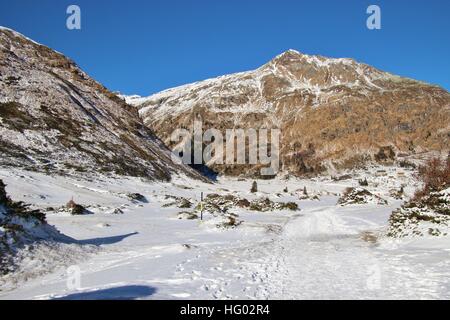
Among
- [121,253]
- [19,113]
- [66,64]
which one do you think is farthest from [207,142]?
[121,253]

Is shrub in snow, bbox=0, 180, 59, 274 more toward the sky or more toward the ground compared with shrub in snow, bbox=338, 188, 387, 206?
more toward the ground

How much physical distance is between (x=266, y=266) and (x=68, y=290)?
589 centimetres

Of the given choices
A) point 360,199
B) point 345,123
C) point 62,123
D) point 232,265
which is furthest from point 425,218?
point 345,123

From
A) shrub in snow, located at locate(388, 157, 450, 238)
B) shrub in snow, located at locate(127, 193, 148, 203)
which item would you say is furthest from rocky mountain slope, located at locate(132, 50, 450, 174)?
shrub in snow, located at locate(388, 157, 450, 238)

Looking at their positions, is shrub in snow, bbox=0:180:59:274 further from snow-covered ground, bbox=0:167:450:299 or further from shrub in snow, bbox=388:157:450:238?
shrub in snow, bbox=388:157:450:238

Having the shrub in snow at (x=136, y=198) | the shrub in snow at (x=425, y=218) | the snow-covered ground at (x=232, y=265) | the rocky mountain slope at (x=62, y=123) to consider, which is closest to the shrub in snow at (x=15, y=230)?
the snow-covered ground at (x=232, y=265)

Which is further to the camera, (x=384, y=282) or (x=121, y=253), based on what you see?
(x=121, y=253)

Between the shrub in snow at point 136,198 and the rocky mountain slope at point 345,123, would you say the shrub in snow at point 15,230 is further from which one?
the rocky mountain slope at point 345,123

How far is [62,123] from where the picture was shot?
219 ft

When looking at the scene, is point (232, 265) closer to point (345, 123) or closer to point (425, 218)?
point (425, 218)

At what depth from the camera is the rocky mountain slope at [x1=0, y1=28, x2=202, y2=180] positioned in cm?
5534

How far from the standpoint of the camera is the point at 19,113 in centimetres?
6259

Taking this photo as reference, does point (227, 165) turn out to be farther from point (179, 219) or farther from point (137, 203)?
point (179, 219)
